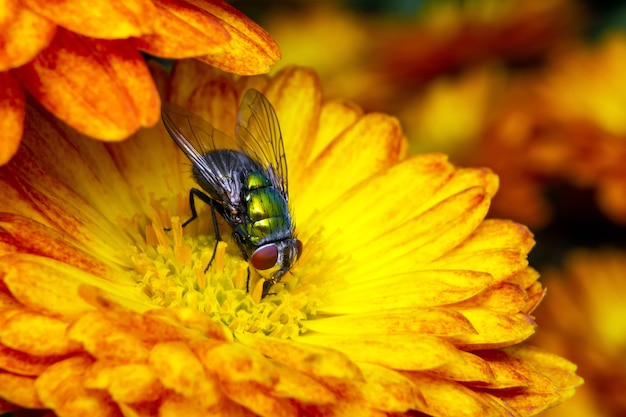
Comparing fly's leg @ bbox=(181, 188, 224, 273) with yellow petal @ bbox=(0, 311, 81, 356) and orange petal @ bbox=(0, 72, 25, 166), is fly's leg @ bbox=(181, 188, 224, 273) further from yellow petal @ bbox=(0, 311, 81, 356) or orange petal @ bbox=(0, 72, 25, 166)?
orange petal @ bbox=(0, 72, 25, 166)

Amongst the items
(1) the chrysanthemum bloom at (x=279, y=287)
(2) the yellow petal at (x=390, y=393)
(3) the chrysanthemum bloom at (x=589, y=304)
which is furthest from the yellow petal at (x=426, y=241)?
(3) the chrysanthemum bloom at (x=589, y=304)

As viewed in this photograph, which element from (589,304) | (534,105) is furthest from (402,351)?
(534,105)

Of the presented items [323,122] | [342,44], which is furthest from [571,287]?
[342,44]

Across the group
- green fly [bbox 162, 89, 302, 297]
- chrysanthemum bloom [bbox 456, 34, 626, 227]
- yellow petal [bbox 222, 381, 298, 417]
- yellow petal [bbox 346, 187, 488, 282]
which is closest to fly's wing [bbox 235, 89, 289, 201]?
green fly [bbox 162, 89, 302, 297]

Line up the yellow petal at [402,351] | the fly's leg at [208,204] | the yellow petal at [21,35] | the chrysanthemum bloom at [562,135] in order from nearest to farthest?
the yellow petal at [21,35] → the yellow petal at [402,351] → the fly's leg at [208,204] → the chrysanthemum bloom at [562,135]

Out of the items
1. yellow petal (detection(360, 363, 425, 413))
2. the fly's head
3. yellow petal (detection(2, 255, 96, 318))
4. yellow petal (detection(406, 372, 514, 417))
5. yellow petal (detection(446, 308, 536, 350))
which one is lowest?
yellow petal (detection(406, 372, 514, 417))

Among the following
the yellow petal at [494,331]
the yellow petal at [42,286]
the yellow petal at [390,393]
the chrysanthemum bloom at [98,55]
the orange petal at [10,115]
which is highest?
the chrysanthemum bloom at [98,55]

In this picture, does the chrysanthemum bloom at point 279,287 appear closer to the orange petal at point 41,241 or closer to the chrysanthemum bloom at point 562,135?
the orange petal at point 41,241

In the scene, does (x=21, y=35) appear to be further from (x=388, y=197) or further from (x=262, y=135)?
(x=388, y=197)
